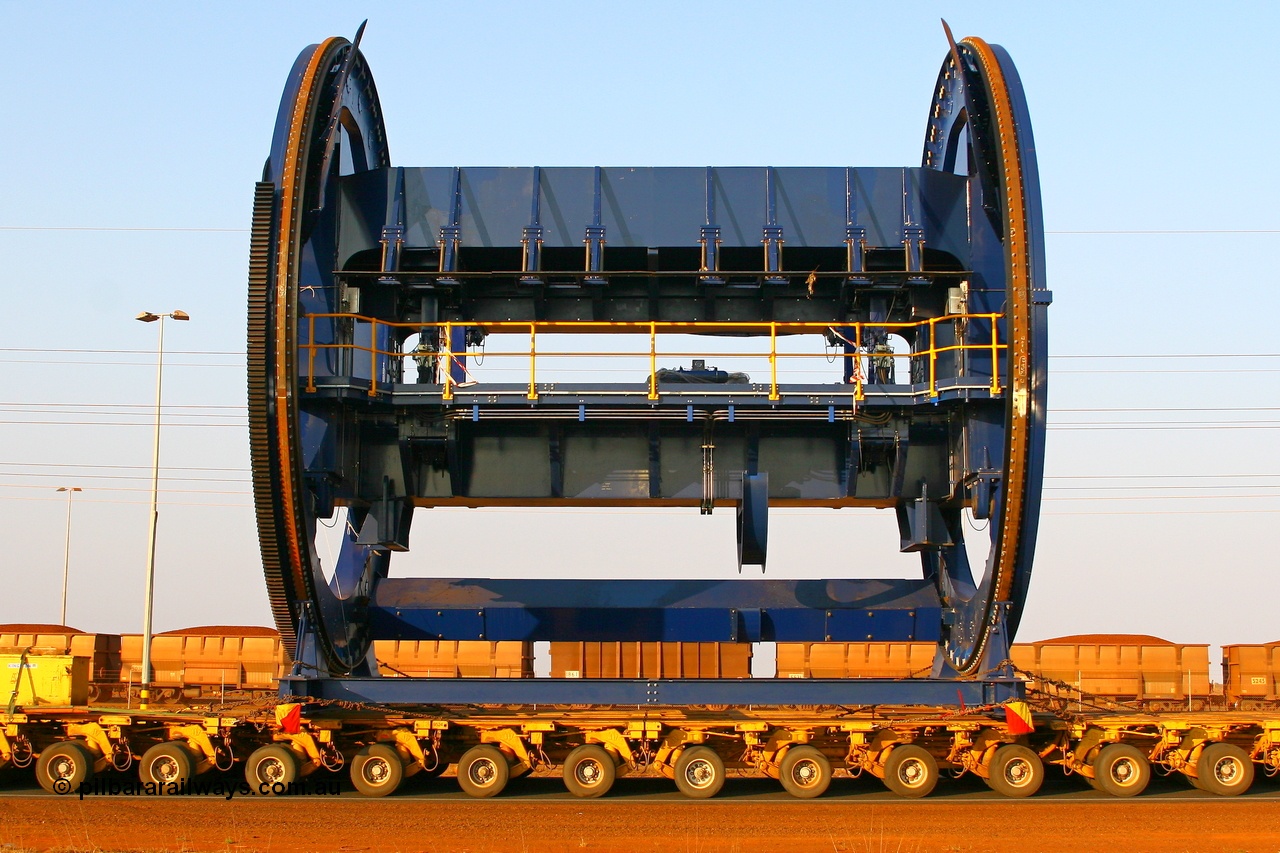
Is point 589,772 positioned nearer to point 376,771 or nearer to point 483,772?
point 483,772

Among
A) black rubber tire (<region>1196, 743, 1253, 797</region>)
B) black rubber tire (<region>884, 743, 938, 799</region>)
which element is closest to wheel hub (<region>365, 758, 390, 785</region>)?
Result: black rubber tire (<region>884, 743, 938, 799</region>)

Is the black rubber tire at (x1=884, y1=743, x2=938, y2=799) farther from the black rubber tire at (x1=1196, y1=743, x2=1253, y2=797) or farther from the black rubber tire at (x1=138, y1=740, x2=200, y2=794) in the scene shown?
the black rubber tire at (x1=138, y1=740, x2=200, y2=794)

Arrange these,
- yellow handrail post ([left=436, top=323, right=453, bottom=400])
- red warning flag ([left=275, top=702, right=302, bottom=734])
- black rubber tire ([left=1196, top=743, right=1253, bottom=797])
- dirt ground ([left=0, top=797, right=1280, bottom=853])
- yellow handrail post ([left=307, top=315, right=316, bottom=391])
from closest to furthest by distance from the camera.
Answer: dirt ground ([left=0, top=797, right=1280, bottom=853]) → red warning flag ([left=275, top=702, right=302, bottom=734]) → yellow handrail post ([left=307, top=315, right=316, bottom=391]) → black rubber tire ([left=1196, top=743, right=1253, bottom=797]) → yellow handrail post ([left=436, top=323, right=453, bottom=400])

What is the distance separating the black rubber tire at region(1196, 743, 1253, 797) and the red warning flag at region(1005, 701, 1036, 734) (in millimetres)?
2723

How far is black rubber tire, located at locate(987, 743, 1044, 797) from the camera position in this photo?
16766 mm

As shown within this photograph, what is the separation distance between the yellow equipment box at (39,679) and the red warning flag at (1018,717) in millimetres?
12630

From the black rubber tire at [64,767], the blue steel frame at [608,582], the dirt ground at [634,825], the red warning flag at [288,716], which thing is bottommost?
the dirt ground at [634,825]

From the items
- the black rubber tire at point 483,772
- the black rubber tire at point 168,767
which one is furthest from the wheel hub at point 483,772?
the black rubber tire at point 168,767

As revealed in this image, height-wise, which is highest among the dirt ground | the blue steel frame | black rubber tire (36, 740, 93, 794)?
the blue steel frame

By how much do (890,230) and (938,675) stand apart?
615 centimetres

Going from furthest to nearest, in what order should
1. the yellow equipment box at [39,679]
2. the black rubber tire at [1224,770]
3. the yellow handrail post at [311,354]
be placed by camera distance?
1. the yellow equipment box at [39,679]
2. the black rubber tire at [1224,770]
3. the yellow handrail post at [311,354]

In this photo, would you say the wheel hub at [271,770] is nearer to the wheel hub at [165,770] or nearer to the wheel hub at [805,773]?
the wheel hub at [165,770]

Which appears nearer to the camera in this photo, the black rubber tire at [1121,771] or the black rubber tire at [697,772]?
the black rubber tire at [697,772]

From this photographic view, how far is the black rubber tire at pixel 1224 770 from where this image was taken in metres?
17.1
